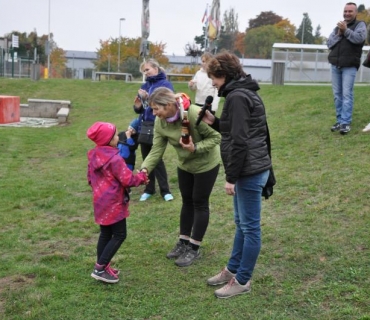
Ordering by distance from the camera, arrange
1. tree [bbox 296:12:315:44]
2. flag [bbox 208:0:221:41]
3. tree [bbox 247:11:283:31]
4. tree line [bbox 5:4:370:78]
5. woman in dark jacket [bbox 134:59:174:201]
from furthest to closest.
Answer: tree [bbox 247:11:283:31] < tree [bbox 296:12:315:44] < tree line [bbox 5:4:370:78] < flag [bbox 208:0:221:41] < woman in dark jacket [bbox 134:59:174:201]

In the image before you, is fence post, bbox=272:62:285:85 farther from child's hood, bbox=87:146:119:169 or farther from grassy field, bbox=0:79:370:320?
child's hood, bbox=87:146:119:169

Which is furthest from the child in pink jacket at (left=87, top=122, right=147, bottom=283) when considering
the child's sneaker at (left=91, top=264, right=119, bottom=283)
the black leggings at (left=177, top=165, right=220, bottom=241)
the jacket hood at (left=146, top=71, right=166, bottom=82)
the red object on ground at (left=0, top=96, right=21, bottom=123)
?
the red object on ground at (left=0, top=96, right=21, bottom=123)

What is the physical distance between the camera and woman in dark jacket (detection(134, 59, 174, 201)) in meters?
6.11

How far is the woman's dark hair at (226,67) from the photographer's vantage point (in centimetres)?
358

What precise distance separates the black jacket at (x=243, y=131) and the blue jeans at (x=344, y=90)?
4.89 meters

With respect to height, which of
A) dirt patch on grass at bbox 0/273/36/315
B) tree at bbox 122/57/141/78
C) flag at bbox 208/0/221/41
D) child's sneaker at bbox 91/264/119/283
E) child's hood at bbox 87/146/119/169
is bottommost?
dirt patch on grass at bbox 0/273/36/315

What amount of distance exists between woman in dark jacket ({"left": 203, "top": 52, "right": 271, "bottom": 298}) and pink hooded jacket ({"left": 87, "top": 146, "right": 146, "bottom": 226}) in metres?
0.75

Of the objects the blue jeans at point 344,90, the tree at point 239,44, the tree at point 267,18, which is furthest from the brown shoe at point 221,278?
the tree at point 267,18

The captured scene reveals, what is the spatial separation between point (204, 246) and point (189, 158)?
0.96 m

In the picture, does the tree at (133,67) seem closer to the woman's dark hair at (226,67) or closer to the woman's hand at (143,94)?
the woman's hand at (143,94)

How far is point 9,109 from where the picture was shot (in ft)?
47.4

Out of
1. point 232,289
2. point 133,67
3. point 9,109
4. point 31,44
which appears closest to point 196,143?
point 232,289

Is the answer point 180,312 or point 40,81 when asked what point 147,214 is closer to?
Answer: point 180,312

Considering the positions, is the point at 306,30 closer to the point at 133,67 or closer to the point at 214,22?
the point at 133,67
